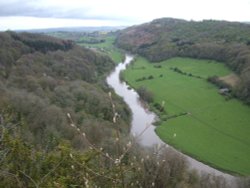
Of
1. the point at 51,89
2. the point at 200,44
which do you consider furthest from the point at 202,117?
the point at 200,44

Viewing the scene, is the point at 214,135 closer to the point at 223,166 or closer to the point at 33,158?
the point at 223,166

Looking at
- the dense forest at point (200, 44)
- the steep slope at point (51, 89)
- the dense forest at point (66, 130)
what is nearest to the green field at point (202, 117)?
the dense forest at point (200, 44)

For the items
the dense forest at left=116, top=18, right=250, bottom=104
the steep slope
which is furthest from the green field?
the steep slope

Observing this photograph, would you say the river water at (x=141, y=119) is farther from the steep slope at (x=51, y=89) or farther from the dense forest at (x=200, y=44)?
the dense forest at (x=200, y=44)

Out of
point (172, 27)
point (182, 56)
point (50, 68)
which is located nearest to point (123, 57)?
point (182, 56)

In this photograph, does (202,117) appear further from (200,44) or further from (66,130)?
(200,44)
